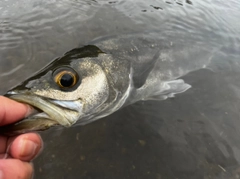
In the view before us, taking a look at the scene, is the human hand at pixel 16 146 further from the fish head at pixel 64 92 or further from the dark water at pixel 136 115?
the dark water at pixel 136 115

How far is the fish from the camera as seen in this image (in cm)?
226

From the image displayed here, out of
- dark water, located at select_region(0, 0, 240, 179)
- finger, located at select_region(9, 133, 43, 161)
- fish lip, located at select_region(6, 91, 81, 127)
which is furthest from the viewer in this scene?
dark water, located at select_region(0, 0, 240, 179)

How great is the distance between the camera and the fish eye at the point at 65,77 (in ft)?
8.21

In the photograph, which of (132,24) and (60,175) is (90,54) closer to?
(60,175)

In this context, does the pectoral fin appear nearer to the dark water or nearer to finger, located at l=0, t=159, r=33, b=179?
the dark water

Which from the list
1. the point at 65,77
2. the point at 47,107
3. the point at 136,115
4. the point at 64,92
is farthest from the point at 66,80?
the point at 136,115

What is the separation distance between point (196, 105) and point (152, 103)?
0.77 meters

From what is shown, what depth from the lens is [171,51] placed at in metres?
4.26

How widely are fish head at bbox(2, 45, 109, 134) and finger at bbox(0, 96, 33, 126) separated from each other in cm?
7

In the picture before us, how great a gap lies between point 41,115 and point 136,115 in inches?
67.0

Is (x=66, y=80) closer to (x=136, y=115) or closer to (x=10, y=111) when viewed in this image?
(x=10, y=111)

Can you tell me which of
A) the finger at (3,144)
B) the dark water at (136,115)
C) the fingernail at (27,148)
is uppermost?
the fingernail at (27,148)

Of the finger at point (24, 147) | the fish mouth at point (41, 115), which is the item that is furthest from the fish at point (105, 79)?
the finger at point (24, 147)

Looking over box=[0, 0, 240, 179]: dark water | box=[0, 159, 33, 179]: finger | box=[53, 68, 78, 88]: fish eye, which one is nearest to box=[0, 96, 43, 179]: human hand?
box=[0, 159, 33, 179]: finger
